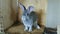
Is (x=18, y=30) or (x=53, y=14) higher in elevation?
(x=53, y=14)

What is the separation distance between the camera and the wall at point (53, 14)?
2.08m

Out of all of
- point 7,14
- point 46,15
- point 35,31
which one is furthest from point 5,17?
point 46,15

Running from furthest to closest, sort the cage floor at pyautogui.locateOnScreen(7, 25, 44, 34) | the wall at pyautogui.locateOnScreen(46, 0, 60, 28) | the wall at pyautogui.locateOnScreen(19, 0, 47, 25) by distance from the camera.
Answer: the wall at pyautogui.locateOnScreen(19, 0, 47, 25)
the wall at pyautogui.locateOnScreen(46, 0, 60, 28)
the cage floor at pyautogui.locateOnScreen(7, 25, 44, 34)

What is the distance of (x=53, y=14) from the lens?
2.12 m

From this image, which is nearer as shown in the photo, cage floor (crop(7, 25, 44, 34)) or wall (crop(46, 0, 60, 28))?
cage floor (crop(7, 25, 44, 34))

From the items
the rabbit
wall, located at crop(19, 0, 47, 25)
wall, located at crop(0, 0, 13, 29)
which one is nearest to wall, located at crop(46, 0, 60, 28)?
wall, located at crop(19, 0, 47, 25)

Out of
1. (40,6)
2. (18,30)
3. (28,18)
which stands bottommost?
(18,30)

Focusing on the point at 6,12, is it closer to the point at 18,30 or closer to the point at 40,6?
the point at 18,30

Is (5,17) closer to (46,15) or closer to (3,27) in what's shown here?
(3,27)

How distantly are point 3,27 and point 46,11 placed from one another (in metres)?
0.68

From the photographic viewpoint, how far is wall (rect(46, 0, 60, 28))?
208cm

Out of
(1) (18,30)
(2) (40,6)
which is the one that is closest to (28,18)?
(1) (18,30)

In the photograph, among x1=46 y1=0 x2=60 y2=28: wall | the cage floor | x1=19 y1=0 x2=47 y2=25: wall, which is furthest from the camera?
x1=19 y1=0 x2=47 y2=25: wall

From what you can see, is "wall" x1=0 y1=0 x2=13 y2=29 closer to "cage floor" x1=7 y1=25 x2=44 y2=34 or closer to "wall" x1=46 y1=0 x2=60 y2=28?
"cage floor" x1=7 y1=25 x2=44 y2=34
